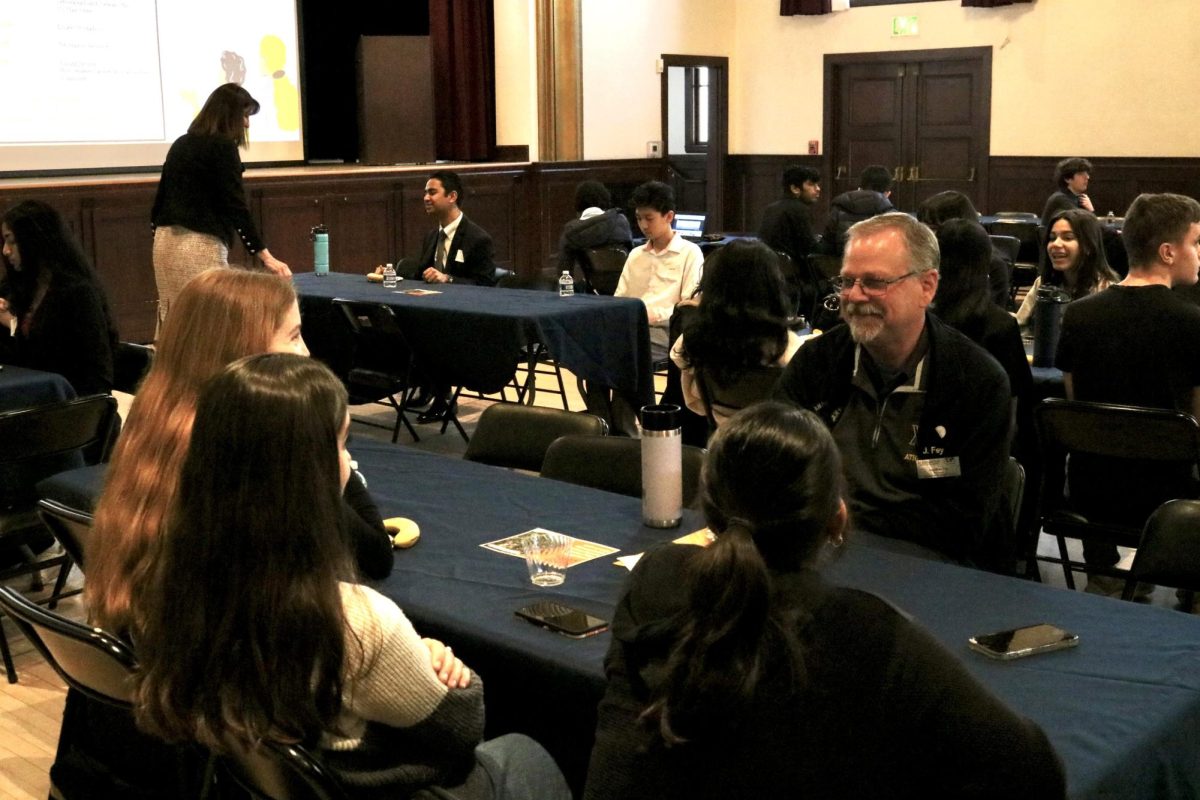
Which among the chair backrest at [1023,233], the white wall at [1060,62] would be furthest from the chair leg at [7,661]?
the white wall at [1060,62]

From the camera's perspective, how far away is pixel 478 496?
2.95 metres

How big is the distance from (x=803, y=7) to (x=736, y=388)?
9.75m

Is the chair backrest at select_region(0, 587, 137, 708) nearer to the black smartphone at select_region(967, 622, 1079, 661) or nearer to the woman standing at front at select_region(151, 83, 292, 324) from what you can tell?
the black smartphone at select_region(967, 622, 1079, 661)

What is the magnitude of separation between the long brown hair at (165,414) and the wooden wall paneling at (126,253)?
7116mm

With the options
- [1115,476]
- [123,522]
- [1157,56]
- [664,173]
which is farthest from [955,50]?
[123,522]

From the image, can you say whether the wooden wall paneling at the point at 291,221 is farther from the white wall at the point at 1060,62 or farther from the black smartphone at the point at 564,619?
the black smartphone at the point at 564,619

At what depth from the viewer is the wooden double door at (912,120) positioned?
12.1m

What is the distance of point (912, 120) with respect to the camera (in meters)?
12.6

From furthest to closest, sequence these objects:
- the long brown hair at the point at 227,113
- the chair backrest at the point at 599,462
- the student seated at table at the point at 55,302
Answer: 1. the long brown hair at the point at 227,113
2. the student seated at table at the point at 55,302
3. the chair backrest at the point at 599,462

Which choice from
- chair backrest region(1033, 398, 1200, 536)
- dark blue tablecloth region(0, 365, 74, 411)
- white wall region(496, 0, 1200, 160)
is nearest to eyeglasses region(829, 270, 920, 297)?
chair backrest region(1033, 398, 1200, 536)

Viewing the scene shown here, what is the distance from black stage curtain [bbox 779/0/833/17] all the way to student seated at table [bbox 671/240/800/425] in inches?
373

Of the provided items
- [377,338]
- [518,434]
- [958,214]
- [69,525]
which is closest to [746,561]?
[69,525]

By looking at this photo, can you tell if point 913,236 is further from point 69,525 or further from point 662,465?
point 69,525

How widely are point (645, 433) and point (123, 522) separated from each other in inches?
40.9
